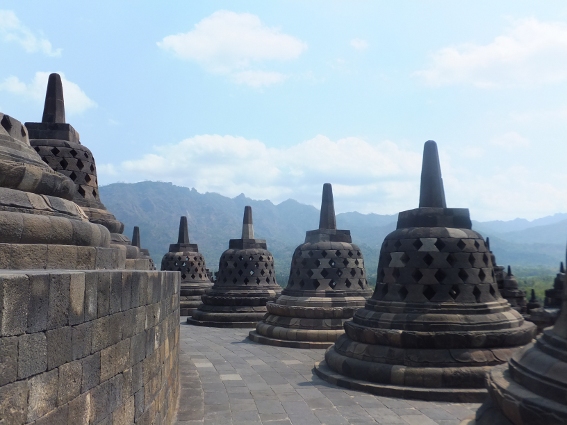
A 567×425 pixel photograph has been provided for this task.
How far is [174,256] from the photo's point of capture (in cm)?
2152

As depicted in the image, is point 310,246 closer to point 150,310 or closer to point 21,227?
point 150,310

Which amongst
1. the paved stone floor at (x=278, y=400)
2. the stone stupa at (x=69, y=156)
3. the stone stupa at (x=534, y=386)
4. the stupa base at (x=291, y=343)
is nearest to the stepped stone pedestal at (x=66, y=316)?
the paved stone floor at (x=278, y=400)

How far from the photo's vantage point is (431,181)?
9.18 metres

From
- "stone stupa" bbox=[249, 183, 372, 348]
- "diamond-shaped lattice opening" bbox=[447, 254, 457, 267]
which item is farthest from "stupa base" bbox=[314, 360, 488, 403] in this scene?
"stone stupa" bbox=[249, 183, 372, 348]

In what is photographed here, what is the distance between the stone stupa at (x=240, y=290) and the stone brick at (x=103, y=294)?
1278cm

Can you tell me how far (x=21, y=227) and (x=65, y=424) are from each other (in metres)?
1.68

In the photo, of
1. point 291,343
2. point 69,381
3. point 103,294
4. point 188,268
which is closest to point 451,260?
point 291,343

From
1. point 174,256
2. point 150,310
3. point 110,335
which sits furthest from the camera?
point 174,256

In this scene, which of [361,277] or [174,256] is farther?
[174,256]

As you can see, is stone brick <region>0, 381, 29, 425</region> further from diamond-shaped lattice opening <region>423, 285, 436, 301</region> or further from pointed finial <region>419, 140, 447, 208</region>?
pointed finial <region>419, 140, 447, 208</region>

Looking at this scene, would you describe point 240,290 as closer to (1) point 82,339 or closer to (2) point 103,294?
(2) point 103,294

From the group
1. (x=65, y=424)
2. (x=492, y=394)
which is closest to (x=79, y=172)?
(x=65, y=424)

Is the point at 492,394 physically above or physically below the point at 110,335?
below

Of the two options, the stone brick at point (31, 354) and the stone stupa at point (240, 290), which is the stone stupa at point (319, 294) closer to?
the stone stupa at point (240, 290)
